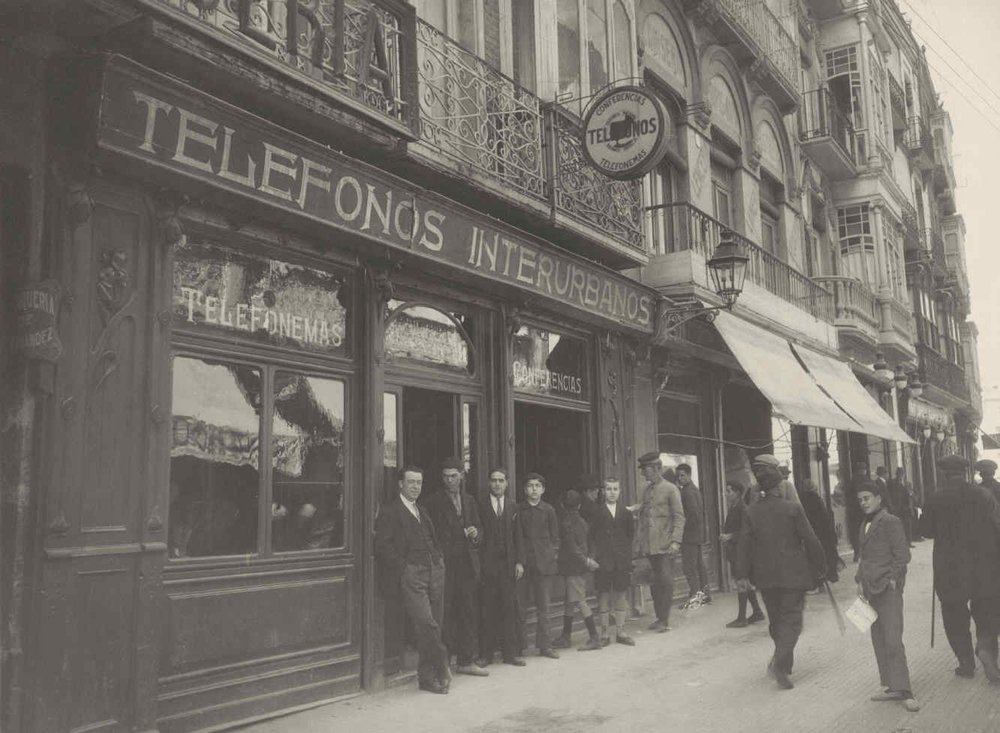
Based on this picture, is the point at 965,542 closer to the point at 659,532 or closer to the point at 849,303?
the point at 659,532

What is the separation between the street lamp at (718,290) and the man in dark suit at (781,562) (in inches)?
179

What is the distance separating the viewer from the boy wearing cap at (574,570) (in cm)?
951

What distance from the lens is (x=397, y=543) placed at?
7602 millimetres

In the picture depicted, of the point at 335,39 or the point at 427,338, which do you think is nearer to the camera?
the point at 335,39

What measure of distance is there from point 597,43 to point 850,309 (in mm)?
11255

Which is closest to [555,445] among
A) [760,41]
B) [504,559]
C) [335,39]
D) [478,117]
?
[504,559]

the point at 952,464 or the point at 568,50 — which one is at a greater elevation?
the point at 568,50

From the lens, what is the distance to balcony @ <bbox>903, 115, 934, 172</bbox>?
96.3 feet

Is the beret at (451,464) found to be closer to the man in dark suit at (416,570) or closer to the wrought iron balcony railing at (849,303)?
the man in dark suit at (416,570)

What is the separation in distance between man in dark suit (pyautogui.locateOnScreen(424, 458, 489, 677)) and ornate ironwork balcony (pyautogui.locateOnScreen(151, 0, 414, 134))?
3183 millimetres

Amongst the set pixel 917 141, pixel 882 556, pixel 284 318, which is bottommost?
pixel 882 556

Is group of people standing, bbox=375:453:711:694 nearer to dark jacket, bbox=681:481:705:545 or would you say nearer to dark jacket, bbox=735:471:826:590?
dark jacket, bbox=681:481:705:545

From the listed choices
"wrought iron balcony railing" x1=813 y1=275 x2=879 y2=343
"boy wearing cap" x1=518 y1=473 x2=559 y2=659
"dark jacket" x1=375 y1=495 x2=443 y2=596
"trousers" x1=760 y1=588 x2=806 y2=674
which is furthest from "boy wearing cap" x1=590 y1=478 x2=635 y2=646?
"wrought iron balcony railing" x1=813 y1=275 x2=879 y2=343

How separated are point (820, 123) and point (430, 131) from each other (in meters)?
15.3
